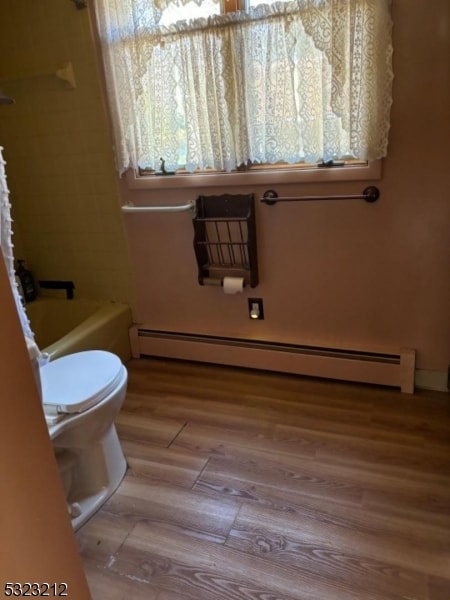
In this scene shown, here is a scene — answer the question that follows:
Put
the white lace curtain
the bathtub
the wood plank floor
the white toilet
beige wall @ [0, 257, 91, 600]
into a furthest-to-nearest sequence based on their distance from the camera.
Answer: the bathtub → the white lace curtain → the white toilet → the wood plank floor → beige wall @ [0, 257, 91, 600]

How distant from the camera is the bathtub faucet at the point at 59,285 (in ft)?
9.14

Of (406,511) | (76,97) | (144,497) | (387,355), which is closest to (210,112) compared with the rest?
(76,97)

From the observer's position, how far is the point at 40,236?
274 centimetres

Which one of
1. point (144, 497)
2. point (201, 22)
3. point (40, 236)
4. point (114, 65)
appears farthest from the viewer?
point (40, 236)

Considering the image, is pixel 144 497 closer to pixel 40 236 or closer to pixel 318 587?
pixel 318 587

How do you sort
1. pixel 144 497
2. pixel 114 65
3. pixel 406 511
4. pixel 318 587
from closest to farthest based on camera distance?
pixel 318 587 → pixel 406 511 → pixel 144 497 → pixel 114 65

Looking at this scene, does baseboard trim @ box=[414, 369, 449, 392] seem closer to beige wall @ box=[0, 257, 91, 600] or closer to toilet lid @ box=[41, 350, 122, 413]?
toilet lid @ box=[41, 350, 122, 413]

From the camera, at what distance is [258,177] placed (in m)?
2.11

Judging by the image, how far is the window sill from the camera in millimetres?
1938

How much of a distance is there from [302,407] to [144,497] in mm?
827

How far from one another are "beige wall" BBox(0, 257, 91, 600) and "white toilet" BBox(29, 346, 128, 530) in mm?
577

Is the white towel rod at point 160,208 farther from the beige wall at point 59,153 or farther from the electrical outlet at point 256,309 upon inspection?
the electrical outlet at point 256,309

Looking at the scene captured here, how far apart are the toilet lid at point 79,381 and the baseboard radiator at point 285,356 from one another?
0.79m

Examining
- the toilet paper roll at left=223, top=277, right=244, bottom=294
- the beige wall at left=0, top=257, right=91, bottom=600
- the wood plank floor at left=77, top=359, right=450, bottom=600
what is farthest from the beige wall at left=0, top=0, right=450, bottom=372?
the beige wall at left=0, top=257, right=91, bottom=600
